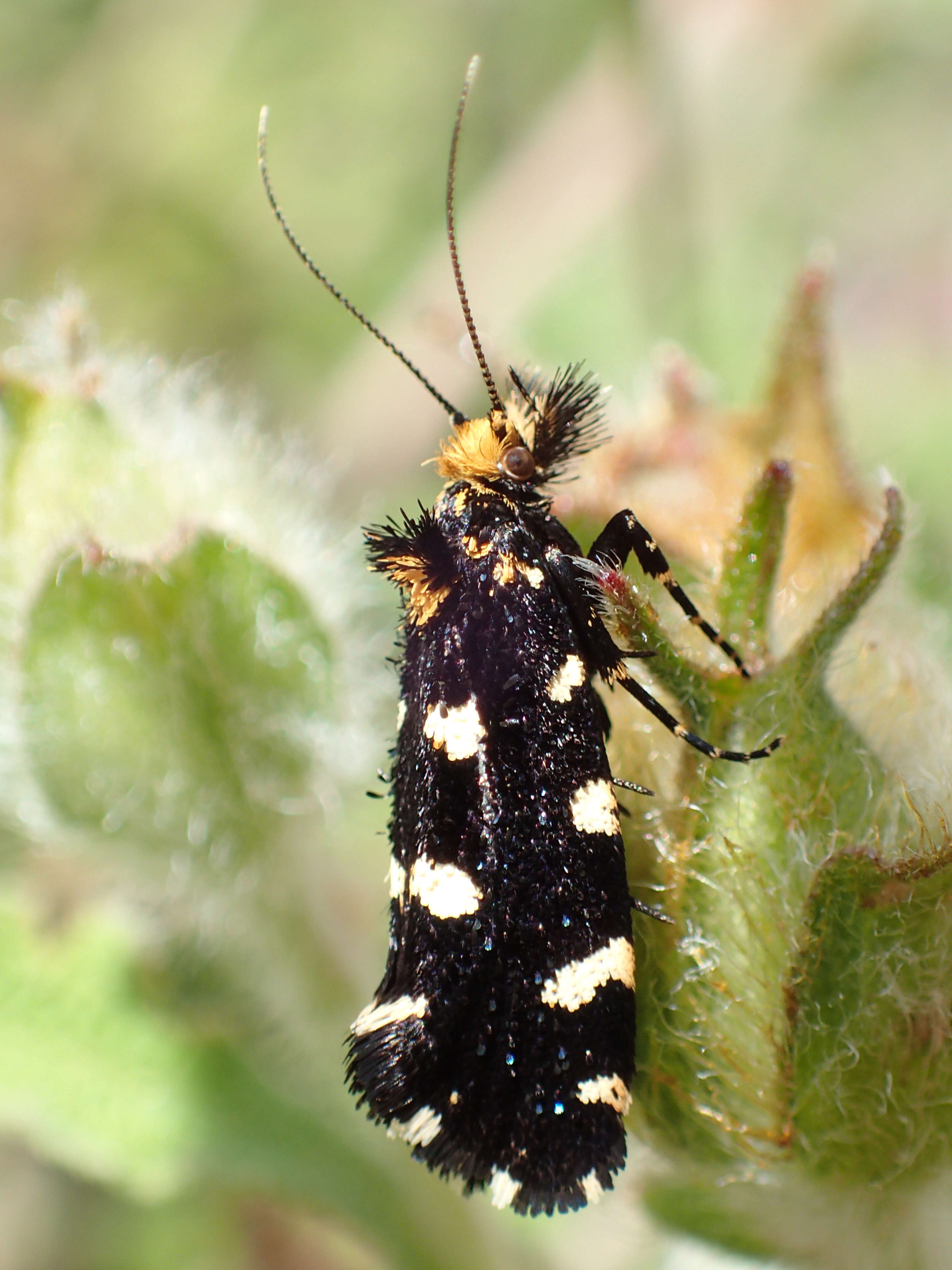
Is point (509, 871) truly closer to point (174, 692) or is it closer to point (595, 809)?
point (595, 809)

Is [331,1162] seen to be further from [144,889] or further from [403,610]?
[403,610]

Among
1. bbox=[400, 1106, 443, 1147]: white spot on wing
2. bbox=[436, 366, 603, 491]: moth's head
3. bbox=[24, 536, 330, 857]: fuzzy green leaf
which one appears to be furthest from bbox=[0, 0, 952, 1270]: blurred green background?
bbox=[400, 1106, 443, 1147]: white spot on wing

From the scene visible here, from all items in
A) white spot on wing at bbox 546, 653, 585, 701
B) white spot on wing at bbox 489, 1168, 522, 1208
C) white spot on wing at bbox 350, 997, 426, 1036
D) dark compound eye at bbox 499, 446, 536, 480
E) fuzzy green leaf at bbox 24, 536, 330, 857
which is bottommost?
white spot on wing at bbox 489, 1168, 522, 1208

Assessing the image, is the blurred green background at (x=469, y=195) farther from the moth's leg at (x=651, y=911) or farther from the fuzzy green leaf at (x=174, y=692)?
the moth's leg at (x=651, y=911)

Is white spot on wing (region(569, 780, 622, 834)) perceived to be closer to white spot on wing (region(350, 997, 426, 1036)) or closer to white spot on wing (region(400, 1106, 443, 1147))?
white spot on wing (region(350, 997, 426, 1036))

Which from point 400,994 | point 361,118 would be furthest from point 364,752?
point 361,118

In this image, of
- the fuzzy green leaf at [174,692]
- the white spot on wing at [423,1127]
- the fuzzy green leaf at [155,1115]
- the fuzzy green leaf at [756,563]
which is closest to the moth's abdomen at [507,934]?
the white spot on wing at [423,1127]
